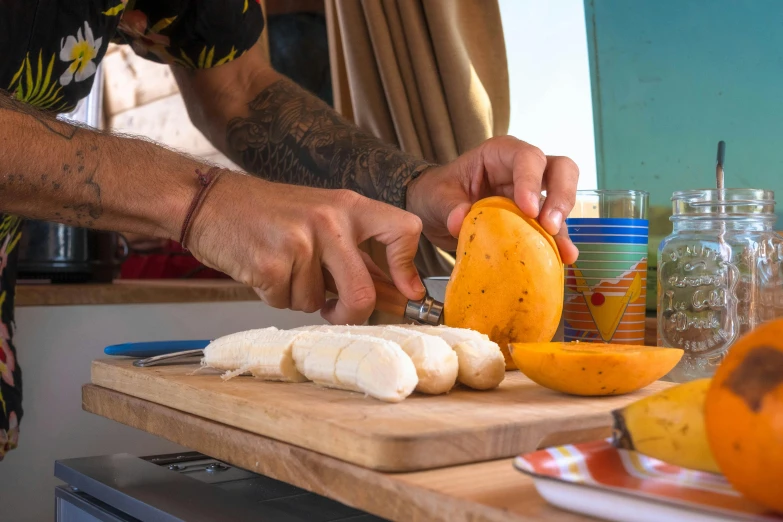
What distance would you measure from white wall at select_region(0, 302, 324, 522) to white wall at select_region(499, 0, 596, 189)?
3.30ft

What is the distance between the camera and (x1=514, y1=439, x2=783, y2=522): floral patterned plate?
387 mm

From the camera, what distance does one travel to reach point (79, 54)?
1244 millimetres

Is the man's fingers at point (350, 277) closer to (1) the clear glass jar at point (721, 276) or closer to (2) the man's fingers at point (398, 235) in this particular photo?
(2) the man's fingers at point (398, 235)

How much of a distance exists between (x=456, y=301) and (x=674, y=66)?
30.2 inches

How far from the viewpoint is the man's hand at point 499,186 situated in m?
0.96

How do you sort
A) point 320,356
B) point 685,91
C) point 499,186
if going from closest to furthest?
point 320,356
point 499,186
point 685,91

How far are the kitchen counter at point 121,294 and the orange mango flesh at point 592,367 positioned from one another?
4.62 feet

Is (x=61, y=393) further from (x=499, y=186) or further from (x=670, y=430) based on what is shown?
(x=670, y=430)

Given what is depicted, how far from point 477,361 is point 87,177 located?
20.3 inches

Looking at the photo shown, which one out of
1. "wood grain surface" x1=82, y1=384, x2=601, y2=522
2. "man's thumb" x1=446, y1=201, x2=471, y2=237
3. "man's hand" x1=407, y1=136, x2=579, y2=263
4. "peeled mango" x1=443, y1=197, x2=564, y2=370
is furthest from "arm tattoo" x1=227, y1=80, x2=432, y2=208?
"wood grain surface" x1=82, y1=384, x2=601, y2=522

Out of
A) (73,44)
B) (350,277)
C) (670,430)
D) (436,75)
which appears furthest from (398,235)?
(436,75)

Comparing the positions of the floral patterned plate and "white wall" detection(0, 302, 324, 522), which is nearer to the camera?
the floral patterned plate

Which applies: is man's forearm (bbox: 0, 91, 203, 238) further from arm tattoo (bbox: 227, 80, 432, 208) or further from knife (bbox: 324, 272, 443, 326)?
arm tattoo (bbox: 227, 80, 432, 208)

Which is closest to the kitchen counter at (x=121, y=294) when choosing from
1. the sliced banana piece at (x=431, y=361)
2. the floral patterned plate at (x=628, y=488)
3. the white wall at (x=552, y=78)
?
the white wall at (x=552, y=78)
